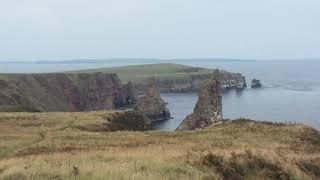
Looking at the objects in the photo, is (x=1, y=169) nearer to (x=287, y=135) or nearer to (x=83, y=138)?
(x=83, y=138)

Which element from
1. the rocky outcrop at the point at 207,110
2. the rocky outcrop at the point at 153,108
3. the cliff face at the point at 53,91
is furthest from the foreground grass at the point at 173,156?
the rocky outcrop at the point at 153,108

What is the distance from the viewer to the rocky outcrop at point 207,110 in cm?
10125

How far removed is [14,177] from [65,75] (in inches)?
6544

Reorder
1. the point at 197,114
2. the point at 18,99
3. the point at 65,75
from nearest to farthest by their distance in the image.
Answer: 1. the point at 197,114
2. the point at 18,99
3. the point at 65,75

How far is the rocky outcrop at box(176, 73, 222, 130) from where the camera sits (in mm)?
101250

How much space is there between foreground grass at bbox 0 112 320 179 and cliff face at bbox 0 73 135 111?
83.0 meters

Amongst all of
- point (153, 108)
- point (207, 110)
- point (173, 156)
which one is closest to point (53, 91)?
point (153, 108)

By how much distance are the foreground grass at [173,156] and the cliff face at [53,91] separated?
82997mm

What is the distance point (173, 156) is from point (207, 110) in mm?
77103

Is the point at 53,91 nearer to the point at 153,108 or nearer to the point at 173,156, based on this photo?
the point at 153,108

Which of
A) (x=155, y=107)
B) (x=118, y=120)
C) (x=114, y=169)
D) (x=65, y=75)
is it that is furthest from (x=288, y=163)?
(x=65, y=75)

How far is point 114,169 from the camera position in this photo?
2116 centimetres

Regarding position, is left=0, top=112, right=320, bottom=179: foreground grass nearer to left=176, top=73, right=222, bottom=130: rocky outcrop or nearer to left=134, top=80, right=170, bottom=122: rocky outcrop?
left=176, top=73, right=222, bottom=130: rocky outcrop

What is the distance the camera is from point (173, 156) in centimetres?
2580
